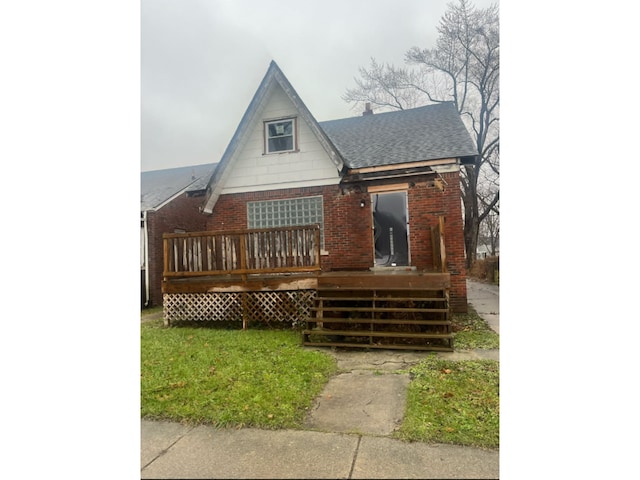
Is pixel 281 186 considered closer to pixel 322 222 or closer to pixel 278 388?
pixel 322 222

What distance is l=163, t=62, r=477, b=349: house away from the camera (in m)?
4.25

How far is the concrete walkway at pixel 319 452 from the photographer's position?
1.28 metres

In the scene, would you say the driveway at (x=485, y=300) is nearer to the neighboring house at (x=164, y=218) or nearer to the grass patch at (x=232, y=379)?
the grass patch at (x=232, y=379)

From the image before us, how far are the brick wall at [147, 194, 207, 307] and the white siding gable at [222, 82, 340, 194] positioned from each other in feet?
3.68

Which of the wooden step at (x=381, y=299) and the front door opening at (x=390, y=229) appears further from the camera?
the front door opening at (x=390, y=229)

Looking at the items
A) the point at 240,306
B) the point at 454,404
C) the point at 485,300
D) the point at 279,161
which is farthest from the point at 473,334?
the point at 279,161

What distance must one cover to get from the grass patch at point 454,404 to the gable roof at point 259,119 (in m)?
3.76

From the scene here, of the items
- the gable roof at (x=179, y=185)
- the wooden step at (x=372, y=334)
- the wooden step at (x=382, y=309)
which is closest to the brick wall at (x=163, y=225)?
the gable roof at (x=179, y=185)

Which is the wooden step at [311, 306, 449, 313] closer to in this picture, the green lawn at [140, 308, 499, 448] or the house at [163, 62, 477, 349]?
the house at [163, 62, 477, 349]

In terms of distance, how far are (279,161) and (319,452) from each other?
16.8 feet

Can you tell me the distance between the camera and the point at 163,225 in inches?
284

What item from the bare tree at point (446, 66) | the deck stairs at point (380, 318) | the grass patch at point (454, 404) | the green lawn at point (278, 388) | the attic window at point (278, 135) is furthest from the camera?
A: the attic window at point (278, 135)
